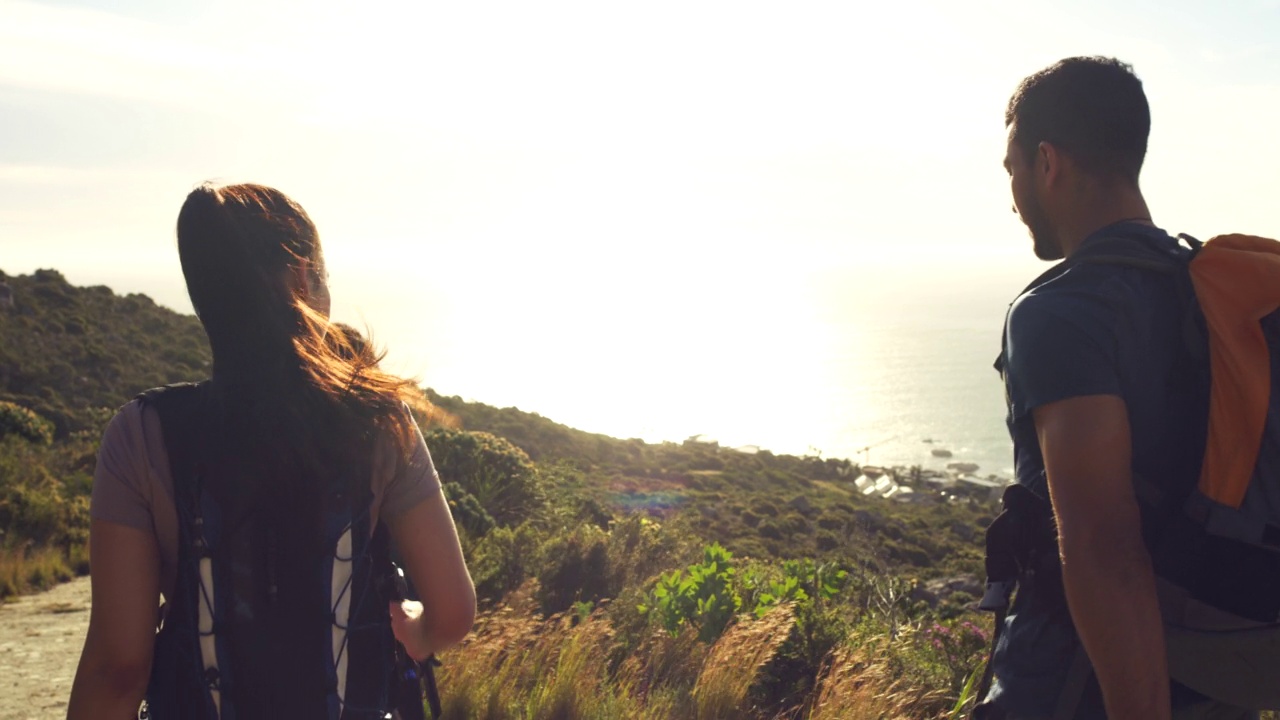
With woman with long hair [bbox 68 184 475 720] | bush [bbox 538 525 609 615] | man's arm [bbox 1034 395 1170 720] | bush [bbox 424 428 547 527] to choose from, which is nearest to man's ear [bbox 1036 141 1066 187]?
man's arm [bbox 1034 395 1170 720]

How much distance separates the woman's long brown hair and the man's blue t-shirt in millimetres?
1044

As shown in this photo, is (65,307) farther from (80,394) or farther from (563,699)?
(563,699)

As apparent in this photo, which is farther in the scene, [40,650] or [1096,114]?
[40,650]

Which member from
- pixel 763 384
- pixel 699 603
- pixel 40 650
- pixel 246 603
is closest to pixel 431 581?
pixel 246 603

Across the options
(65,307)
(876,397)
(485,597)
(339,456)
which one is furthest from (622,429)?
(339,456)

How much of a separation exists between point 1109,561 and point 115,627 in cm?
153

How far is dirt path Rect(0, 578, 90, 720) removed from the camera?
15.8 feet

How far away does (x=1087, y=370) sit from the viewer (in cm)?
140

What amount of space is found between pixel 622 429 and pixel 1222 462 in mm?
76262

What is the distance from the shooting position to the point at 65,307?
2375 cm

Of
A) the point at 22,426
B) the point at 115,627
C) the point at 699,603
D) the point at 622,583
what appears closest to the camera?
the point at 115,627

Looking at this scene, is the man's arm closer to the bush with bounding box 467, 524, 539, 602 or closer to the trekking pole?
the trekking pole

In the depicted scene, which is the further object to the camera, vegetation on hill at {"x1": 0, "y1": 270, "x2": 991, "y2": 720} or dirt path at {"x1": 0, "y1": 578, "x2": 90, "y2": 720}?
dirt path at {"x1": 0, "y1": 578, "x2": 90, "y2": 720}

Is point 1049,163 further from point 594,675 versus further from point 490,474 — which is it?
point 490,474
